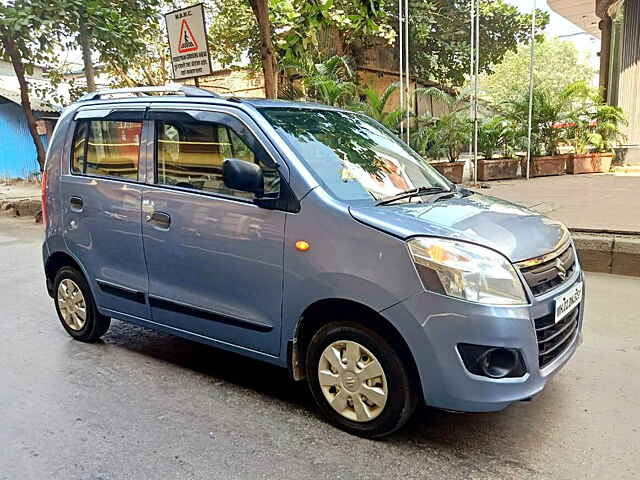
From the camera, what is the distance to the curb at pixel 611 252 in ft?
19.1

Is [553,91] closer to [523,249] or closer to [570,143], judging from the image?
[570,143]

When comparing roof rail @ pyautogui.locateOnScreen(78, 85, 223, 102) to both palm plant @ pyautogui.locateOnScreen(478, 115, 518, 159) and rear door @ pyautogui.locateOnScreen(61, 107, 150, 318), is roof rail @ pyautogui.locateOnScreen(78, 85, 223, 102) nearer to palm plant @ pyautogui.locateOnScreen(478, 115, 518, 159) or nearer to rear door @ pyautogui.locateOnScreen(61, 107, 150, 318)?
rear door @ pyautogui.locateOnScreen(61, 107, 150, 318)

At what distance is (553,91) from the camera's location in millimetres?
13359

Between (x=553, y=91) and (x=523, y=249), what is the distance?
12.2m

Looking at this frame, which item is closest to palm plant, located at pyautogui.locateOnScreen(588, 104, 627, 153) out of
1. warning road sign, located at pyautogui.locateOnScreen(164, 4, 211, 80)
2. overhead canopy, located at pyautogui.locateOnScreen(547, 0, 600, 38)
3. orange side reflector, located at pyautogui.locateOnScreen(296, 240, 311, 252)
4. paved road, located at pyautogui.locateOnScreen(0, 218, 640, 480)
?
overhead canopy, located at pyautogui.locateOnScreen(547, 0, 600, 38)

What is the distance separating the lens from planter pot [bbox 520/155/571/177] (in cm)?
1304

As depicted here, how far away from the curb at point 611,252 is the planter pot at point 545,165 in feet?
23.5

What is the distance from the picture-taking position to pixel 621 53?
1448 cm

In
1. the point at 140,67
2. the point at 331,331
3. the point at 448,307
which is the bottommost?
the point at 331,331

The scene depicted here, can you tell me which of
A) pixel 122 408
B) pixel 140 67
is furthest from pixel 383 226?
pixel 140 67

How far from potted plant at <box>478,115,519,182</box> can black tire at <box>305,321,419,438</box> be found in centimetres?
1044

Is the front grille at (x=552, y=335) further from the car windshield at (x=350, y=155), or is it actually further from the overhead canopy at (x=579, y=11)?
the overhead canopy at (x=579, y=11)

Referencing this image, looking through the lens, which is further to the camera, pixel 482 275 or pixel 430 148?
pixel 430 148

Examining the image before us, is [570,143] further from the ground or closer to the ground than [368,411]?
further from the ground
